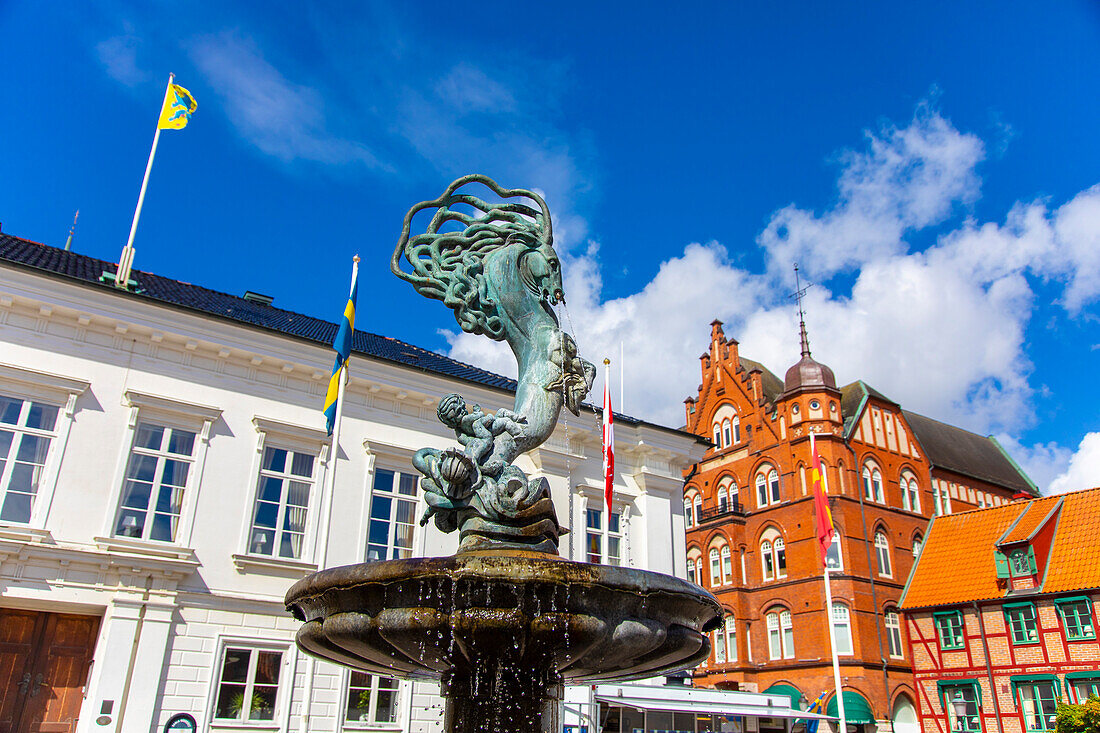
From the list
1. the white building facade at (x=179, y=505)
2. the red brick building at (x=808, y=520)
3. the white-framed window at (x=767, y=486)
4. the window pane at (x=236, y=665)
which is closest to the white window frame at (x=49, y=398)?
the white building facade at (x=179, y=505)

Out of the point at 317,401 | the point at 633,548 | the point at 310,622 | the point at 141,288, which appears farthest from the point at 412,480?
the point at 310,622

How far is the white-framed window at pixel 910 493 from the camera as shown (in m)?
40.0

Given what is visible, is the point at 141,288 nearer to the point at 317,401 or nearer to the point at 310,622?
the point at 317,401

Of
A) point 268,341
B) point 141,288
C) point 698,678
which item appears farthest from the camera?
point 698,678

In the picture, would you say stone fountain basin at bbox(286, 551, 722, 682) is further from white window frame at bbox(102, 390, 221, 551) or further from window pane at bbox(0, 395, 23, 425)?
window pane at bbox(0, 395, 23, 425)

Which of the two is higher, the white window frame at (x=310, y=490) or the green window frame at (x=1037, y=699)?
the white window frame at (x=310, y=490)

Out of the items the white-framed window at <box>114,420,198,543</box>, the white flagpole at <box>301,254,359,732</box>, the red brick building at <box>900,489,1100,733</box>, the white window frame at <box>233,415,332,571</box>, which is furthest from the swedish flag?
the red brick building at <box>900,489,1100,733</box>

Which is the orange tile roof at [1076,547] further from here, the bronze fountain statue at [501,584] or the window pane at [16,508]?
the window pane at [16,508]

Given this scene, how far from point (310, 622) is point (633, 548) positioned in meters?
17.3

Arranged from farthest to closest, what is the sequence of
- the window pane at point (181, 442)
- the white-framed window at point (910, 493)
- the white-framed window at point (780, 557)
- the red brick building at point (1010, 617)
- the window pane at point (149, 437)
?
the white-framed window at point (910, 493) → the white-framed window at point (780, 557) → the red brick building at point (1010, 617) → the window pane at point (181, 442) → the window pane at point (149, 437)

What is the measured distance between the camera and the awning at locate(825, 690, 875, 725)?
32.1m

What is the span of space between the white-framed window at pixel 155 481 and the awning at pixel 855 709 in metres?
28.1

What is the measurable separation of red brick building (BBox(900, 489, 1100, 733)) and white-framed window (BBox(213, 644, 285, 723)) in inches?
1006

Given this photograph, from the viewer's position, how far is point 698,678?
131ft
